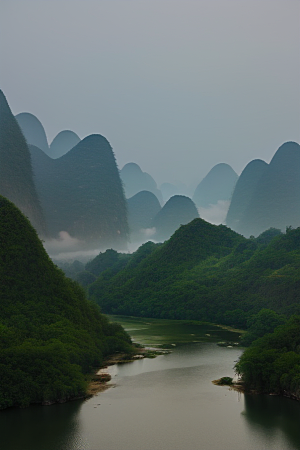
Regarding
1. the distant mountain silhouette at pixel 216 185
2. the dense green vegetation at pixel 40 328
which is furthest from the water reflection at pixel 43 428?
the distant mountain silhouette at pixel 216 185

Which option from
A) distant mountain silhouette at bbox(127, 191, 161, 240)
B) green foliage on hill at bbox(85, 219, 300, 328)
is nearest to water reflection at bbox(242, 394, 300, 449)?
green foliage on hill at bbox(85, 219, 300, 328)

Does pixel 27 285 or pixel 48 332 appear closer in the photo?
pixel 48 332

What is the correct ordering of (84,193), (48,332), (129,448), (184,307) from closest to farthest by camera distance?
(129,448) → (48,332) → (184,307) → (84,193)

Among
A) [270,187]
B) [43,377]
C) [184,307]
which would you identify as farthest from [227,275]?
[270,187]

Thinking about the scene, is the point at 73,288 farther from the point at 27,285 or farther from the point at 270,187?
the point at 270,187

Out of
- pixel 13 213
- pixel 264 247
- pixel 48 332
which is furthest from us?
pixel 264 247

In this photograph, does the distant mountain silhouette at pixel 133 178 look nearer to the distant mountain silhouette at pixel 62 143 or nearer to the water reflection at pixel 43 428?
the distant mountain silhouette at pixel 62 143

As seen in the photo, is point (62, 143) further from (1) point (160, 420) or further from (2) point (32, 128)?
(1) point (160, 420)

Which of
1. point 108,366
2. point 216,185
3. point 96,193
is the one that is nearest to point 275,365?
point 108,366
